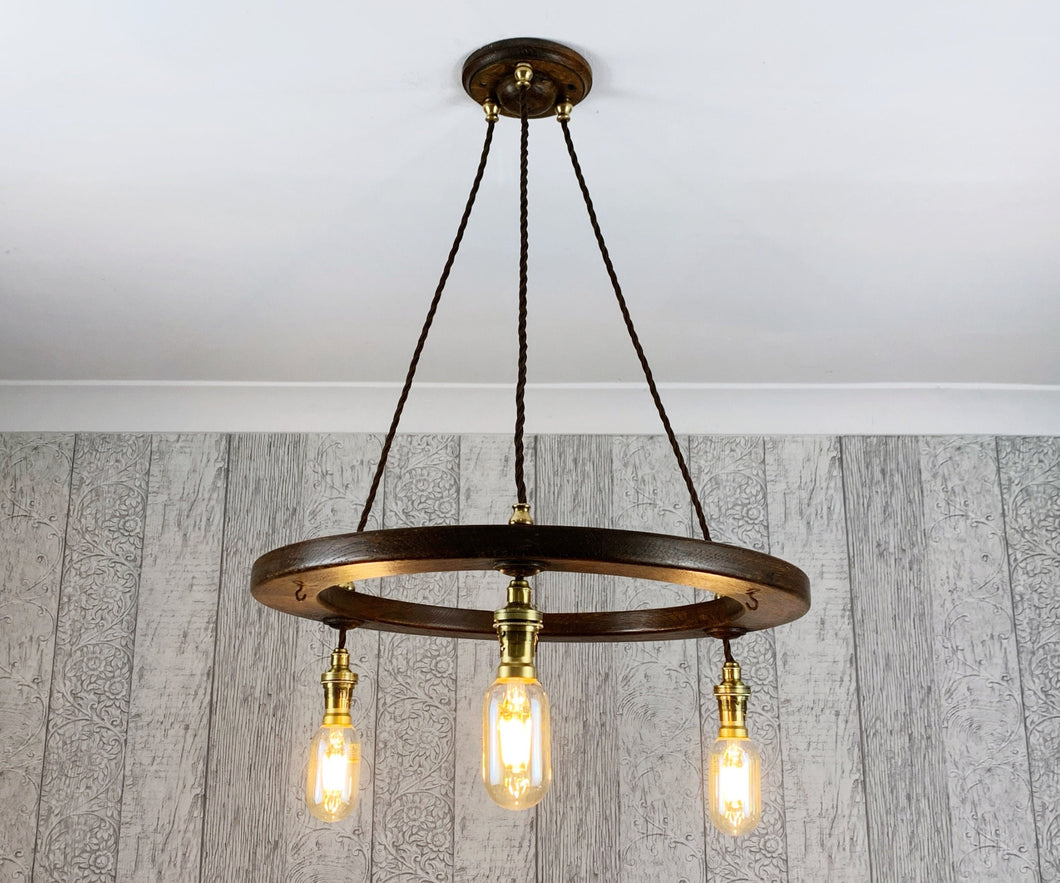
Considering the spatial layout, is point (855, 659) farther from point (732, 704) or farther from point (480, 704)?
point (732, 704)

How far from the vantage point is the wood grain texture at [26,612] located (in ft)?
6.65

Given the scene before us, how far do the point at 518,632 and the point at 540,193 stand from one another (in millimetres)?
749

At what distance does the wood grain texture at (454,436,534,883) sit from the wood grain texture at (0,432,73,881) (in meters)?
0.76

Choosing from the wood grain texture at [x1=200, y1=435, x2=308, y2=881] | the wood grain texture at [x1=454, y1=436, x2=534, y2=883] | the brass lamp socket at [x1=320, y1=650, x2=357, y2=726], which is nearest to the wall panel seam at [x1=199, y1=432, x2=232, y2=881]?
the wood grain texture at [x1=200, y1=435, x2=308, y2=881]

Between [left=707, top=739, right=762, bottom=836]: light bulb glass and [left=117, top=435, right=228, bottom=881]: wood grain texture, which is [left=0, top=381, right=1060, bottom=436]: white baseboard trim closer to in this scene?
[left=117, top=435, right=228, bottom=881]: wood grain texture

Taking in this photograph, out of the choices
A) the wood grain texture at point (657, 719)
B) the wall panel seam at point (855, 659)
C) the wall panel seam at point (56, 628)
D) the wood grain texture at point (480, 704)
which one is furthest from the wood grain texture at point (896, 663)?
the wall panel seam at point (56, 628)

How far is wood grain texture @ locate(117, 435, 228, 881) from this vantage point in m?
2.02

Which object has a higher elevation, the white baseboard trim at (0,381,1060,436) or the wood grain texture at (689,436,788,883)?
the white baseboard trim at (0,381,1060,436)

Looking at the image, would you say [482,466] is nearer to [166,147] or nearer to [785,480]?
[785,480]

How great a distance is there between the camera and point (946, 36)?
46.5 inches

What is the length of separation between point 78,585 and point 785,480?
137 cm

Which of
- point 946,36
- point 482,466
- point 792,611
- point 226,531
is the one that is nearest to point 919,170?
point 946,36

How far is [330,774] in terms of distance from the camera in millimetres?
1290

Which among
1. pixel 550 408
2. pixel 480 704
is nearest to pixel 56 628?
pixel 480 704
